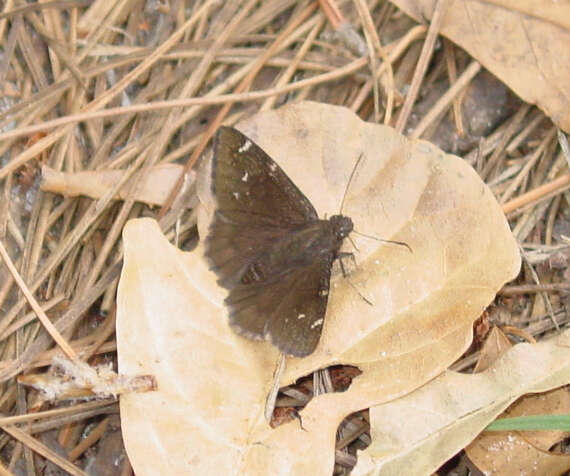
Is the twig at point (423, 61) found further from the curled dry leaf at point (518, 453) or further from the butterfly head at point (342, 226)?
the curled dry leaf at point (518, 453)

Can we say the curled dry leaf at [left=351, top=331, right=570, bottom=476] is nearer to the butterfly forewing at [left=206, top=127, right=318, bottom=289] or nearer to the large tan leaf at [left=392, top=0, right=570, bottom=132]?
the butterfly forewing at [left=206, top=127, right=318, bottom=289]

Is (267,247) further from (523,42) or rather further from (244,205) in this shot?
(523,42)

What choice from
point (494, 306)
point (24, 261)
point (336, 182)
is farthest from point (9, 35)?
point (494, 306)

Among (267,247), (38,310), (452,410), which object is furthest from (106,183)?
(452,410)

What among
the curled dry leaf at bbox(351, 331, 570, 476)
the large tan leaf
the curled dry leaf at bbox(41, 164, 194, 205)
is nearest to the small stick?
the curled dry leaf at bbox(41, 164, 194, 205)

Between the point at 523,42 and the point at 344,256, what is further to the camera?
the point at 523,42

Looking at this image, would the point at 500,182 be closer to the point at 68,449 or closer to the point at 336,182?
the point at 336,182
